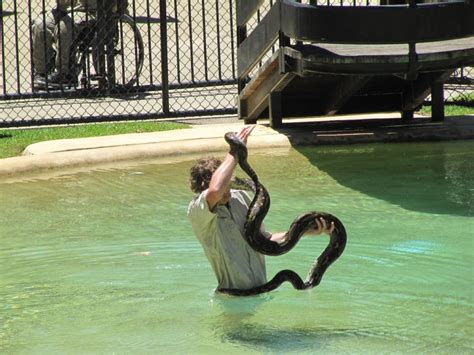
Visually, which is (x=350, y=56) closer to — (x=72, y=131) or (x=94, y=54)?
(x=72, y=131)

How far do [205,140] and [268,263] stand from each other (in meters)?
3.54

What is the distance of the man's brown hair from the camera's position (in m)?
6.80

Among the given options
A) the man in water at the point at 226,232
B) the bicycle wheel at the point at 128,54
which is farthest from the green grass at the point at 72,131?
the man in water at the point at 226,232

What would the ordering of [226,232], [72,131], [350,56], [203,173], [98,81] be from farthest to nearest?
[98,81]
[72,131]
[350,56]
[226,232]
[203,173]

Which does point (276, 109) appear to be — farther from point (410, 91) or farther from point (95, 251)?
point (95, 251)

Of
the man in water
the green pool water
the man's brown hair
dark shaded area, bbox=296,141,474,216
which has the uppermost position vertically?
the man's brown hair

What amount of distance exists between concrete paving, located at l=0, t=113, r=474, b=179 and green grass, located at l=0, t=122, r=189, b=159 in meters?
0.37

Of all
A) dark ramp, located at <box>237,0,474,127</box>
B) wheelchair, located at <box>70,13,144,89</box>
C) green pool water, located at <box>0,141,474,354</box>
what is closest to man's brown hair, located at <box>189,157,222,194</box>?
green pool water, located at <box>0,141,474,354</box>

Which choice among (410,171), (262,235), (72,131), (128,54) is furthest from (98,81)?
(262,235)

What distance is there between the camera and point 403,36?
9609 mm

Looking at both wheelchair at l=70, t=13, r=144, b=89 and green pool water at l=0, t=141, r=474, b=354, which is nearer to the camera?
green pool water at l=0, t=141, r=474, b=354

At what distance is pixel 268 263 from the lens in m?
8.05

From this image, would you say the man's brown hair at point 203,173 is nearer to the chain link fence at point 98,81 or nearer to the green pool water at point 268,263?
the green pool water at point 268,263

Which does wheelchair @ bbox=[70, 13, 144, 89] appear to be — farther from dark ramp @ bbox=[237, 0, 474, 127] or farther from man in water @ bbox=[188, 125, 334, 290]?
man in water @ bbox=[188, 125, 334, 290]
